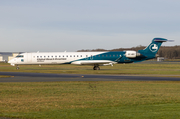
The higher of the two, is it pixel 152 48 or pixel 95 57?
pixel 152 48

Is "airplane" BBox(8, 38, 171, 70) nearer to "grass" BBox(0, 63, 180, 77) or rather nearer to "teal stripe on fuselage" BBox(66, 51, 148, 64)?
"teal stripe on fuselage" BBox(66, 51, 148, 64)

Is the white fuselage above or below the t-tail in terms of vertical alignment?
below

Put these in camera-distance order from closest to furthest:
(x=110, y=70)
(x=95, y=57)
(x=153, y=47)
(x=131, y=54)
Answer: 1. (x=110, y=70)
2. (x=95, y=57)
3. (x=131, y=54)
4. (x=153, y=47)

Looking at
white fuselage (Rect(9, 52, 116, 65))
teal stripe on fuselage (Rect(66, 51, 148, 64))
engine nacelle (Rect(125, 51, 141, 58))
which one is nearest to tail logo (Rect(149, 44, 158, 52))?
engine nacelle (Rect(125, 51, 141, 58))

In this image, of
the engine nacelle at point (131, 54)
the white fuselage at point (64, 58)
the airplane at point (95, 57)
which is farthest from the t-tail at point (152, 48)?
the white fuselage at point (64, 58)

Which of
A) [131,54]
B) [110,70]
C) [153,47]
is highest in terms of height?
[153,47]

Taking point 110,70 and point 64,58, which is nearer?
point 110,70

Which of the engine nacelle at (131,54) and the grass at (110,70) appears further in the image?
the engine nacelle at (131,54)

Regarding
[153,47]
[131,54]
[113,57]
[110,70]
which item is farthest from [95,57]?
[153,47]

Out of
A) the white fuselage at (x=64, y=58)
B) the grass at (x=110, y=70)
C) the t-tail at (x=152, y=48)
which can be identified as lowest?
the grass at (x=110, y=70)

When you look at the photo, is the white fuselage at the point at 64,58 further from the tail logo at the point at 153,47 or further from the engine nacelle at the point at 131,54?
the tail logo at the point at 153,47

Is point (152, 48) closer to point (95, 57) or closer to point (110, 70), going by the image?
point (110, 70)

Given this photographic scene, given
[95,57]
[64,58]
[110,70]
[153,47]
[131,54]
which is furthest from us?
[153,47]

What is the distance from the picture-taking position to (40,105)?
1191 centimetres
